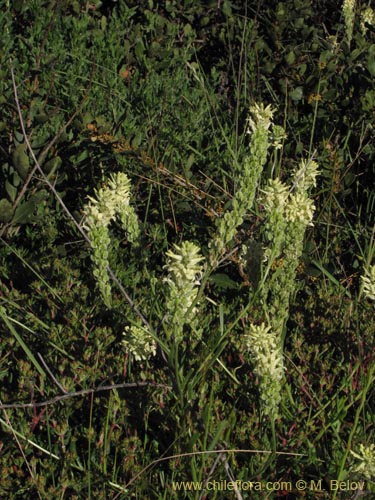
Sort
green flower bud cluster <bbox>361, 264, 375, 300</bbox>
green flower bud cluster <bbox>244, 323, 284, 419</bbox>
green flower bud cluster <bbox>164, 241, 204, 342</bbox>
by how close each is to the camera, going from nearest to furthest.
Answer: green flower bud cluster <bbox>164, 241, 204, 342</bbox>
green flower bud cluster <bbox>244, 323, 284, 419</bbox>
green flower bud cluster <bbox>361, 264, 375, 300</bbox>

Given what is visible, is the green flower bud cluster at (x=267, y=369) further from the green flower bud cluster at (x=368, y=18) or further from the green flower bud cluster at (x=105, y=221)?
the green flower bud cluster at (x=368, y=18)

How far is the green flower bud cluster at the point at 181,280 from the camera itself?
147cm

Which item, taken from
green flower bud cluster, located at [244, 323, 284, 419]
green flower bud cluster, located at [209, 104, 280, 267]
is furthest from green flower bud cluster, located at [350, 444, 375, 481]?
green flower bud cluster, located at [209, 104, 280, 267]

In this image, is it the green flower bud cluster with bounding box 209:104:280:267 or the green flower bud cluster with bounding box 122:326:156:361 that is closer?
the green flower bud cluster with bounding box 209:104:280:267

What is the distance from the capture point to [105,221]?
1708mm

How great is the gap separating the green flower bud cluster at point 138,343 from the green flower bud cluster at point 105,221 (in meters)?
0.16

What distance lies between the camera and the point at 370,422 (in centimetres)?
190

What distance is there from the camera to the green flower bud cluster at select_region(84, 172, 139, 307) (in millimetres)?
Answer: 1646

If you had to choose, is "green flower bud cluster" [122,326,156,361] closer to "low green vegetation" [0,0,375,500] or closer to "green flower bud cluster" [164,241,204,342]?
"low green vegetation" [0,0,375,500]

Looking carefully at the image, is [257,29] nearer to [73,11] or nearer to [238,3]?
[238,3]

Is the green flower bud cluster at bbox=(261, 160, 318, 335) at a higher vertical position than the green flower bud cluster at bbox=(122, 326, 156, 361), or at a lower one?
higher

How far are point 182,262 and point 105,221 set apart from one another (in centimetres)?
31

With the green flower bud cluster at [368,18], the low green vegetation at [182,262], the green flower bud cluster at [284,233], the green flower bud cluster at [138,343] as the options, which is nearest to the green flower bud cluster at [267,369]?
the low green vegetation at [182,262]

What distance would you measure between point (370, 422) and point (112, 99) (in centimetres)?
180
